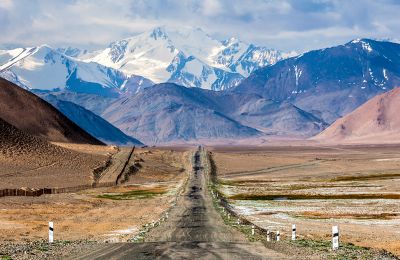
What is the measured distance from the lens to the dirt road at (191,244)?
40469mm

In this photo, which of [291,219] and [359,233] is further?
[291,219]

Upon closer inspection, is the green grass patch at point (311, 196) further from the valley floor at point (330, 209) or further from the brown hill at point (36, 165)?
the brown hill at point (36, 165)

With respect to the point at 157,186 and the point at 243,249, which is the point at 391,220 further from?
the point at 157,186

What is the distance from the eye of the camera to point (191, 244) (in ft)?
154

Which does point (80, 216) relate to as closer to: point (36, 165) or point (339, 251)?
point (339, 251)

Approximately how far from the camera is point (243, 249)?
144 feet

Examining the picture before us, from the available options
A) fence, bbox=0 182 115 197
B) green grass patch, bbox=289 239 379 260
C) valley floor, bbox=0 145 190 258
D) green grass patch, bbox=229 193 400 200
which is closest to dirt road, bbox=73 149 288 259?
green grass patch, bbox=289 239 379 260

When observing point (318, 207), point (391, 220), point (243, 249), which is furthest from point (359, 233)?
point (318, 207)

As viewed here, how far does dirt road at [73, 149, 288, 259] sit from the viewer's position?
40.5 m

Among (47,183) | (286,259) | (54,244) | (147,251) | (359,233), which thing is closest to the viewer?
(286,259)

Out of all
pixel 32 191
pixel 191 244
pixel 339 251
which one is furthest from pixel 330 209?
pixel 339 251

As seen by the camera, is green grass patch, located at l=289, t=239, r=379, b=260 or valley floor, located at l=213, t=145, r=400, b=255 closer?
green grass patch, located at l=289, t=239, r=379, b=260

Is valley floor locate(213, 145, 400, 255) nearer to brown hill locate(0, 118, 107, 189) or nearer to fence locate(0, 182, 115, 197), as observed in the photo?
fence locate(0, 182, 115, 197)

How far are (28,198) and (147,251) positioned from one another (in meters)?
65.7
